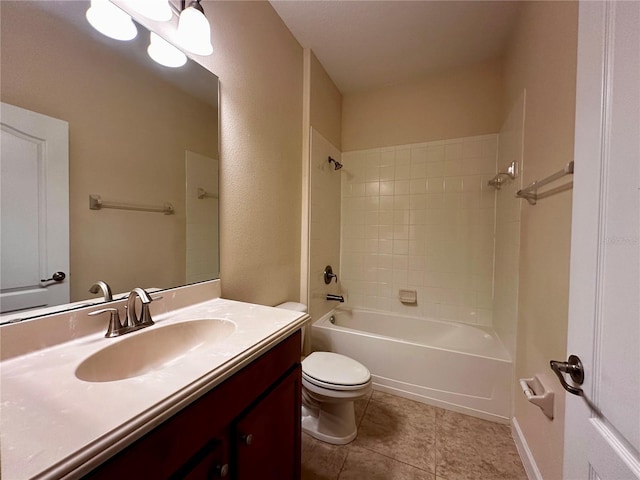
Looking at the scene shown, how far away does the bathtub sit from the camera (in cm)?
161

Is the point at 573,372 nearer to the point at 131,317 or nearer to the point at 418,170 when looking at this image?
the point at 131,317

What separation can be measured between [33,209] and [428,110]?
2703mm

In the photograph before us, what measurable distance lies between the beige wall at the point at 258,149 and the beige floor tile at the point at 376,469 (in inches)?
38.1

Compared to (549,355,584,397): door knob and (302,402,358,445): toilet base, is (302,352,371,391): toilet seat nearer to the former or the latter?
(302,402,358,445): toilet base

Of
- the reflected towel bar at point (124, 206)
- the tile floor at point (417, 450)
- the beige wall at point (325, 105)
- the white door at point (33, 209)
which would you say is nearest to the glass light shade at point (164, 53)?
the white door at point (33, 209)

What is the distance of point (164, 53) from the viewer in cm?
102

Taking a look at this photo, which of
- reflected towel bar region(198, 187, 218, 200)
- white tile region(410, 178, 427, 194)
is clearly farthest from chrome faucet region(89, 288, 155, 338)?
white tile region(410, 178, 427, 194)

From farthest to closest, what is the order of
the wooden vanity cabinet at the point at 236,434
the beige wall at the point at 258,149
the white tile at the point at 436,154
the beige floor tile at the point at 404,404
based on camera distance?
the white tile at the point at 436,154, the beige floor tile at the point at 404,404, the beige wall at the point at 258,149, the wooden vanity cabinet at the point at 236,434

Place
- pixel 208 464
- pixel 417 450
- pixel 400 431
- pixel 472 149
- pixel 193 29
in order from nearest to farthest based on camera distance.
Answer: pixel 208 464 → pixel 193 29 → pixel 417 450 → pixel 400 431 → pixel 472 149

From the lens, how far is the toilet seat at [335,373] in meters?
1.34

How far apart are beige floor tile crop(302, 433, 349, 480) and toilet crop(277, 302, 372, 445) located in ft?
0.11

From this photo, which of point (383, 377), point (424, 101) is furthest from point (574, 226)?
point (424, 101)

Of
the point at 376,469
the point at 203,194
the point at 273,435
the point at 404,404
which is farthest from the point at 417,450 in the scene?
the point at 203,194

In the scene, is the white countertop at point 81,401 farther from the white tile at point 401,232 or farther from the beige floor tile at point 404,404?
the white tile at point 401,232
